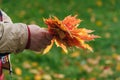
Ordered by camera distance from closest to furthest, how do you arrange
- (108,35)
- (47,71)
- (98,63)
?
(47,71) → (98,63) → (108,35)

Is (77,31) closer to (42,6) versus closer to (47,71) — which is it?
(47,71)

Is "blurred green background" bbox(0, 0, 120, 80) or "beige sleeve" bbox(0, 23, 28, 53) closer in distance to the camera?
"beige sleeve" bbox(0, 23, 28, 53)

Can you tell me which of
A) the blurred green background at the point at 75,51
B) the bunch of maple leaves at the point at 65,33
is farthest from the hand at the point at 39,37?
the blurred green background at the point at 75,51

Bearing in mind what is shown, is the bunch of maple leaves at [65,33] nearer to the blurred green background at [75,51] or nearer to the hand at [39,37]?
the hand at [39,37]

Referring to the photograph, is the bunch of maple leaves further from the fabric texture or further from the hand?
the fabric texture

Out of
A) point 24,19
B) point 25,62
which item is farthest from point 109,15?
point 25,62

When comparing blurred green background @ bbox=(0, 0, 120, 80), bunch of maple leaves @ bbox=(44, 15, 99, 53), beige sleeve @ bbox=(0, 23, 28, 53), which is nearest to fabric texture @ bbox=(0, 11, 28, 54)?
beige sleeve @ bbox=(0, 23, 28, 53)
